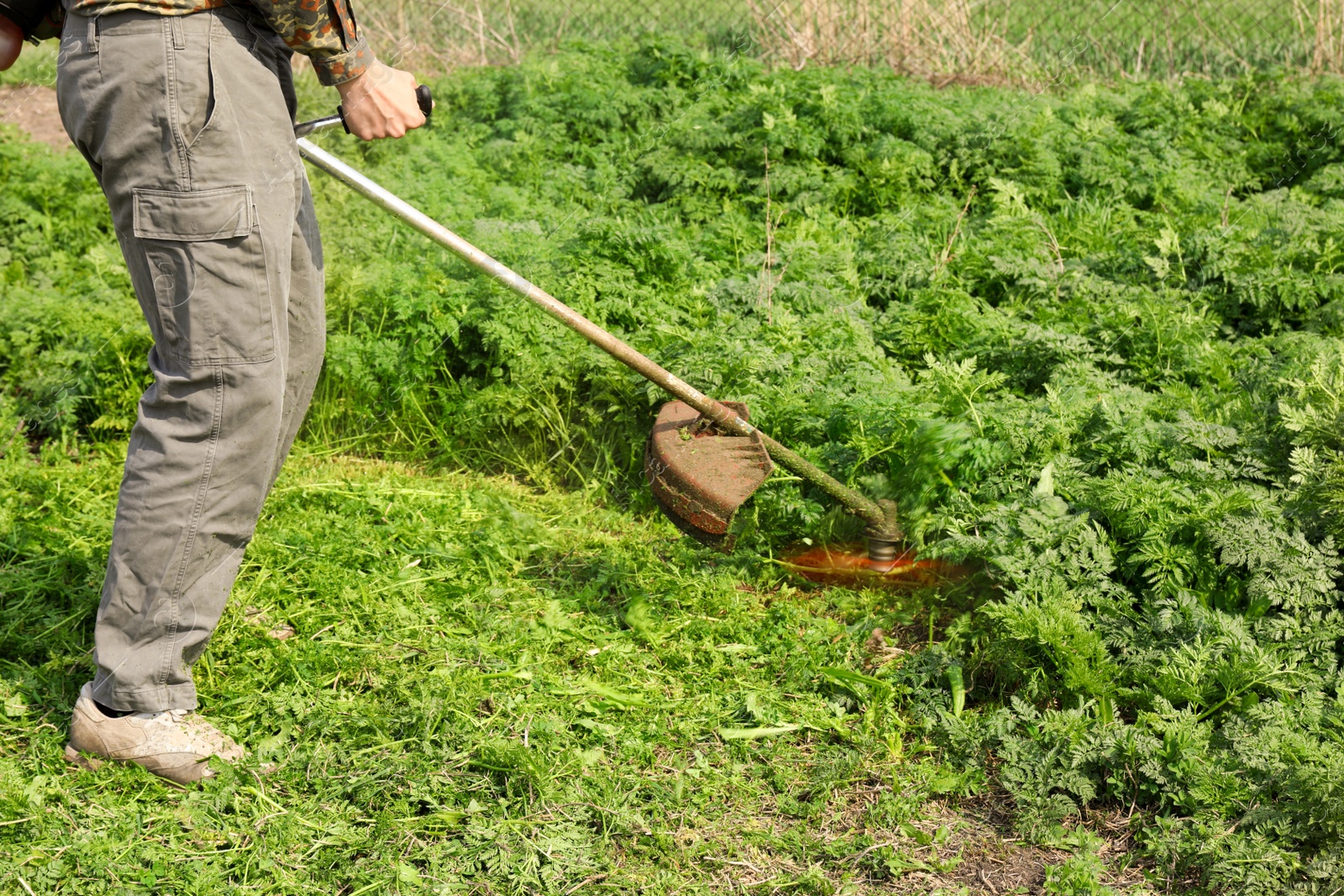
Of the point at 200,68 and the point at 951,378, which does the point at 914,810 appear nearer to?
the point at 951,378

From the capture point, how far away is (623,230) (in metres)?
4.77

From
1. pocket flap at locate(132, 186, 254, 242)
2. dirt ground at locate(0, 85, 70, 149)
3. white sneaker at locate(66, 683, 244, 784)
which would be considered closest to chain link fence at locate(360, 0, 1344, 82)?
dirt ground at locate(0, 85, 70, 149)

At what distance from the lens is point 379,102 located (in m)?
2.59

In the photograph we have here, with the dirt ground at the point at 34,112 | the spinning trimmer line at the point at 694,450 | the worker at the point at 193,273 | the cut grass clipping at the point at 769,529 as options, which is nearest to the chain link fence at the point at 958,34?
the cut grass clipping at the point at 769,529

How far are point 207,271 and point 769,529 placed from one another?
80.2 inches

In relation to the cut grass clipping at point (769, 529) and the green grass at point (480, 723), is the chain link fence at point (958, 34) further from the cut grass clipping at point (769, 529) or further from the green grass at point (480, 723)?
the green grass at point (480, 723)

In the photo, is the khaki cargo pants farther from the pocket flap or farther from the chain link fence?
the chain link fence

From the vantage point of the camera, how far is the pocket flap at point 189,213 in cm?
238

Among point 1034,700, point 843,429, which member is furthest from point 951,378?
point 1034,700

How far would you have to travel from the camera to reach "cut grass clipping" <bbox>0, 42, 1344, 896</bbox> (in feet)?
8.87

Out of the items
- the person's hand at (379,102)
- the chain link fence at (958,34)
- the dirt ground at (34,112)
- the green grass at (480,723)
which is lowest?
the green grass at (480,723)

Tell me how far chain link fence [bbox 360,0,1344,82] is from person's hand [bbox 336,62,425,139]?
4646mm

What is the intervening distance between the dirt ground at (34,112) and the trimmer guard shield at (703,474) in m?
5.88

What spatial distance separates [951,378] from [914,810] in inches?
58.9
